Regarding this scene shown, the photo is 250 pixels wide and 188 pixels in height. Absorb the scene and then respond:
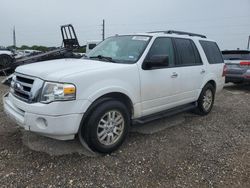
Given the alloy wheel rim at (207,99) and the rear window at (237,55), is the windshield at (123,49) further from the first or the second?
the rear window at (237,55)

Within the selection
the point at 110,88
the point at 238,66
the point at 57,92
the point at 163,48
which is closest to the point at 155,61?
the point at 163,48

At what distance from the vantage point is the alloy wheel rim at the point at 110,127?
3425mm

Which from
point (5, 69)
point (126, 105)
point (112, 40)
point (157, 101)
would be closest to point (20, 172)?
point (126, 105)

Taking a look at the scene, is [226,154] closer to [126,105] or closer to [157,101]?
[157,101]

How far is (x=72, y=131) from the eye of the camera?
308 cm

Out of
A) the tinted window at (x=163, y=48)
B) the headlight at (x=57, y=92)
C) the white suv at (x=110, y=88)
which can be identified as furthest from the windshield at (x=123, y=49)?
the headlight at (x=57, y=92)

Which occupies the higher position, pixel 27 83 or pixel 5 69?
pixel 27 83

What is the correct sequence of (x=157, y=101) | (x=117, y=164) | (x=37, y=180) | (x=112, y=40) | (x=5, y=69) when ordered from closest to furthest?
(x=37, y=180) → (x=117, y=164) → (x=157, y=101) → (x=112, y=40) → (x=5, y=69)

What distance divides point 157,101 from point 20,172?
7.78 feet

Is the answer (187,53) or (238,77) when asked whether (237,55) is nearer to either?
(238,77)

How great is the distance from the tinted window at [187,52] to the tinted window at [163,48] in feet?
0.62

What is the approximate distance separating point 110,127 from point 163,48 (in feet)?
6.00

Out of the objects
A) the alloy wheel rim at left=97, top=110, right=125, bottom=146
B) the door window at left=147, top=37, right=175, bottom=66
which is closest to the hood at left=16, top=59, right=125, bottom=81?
the alloy wheel rim at left=97, top=110, right=125, bottom=146

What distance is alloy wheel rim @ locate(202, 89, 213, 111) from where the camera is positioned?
18.5 feet
